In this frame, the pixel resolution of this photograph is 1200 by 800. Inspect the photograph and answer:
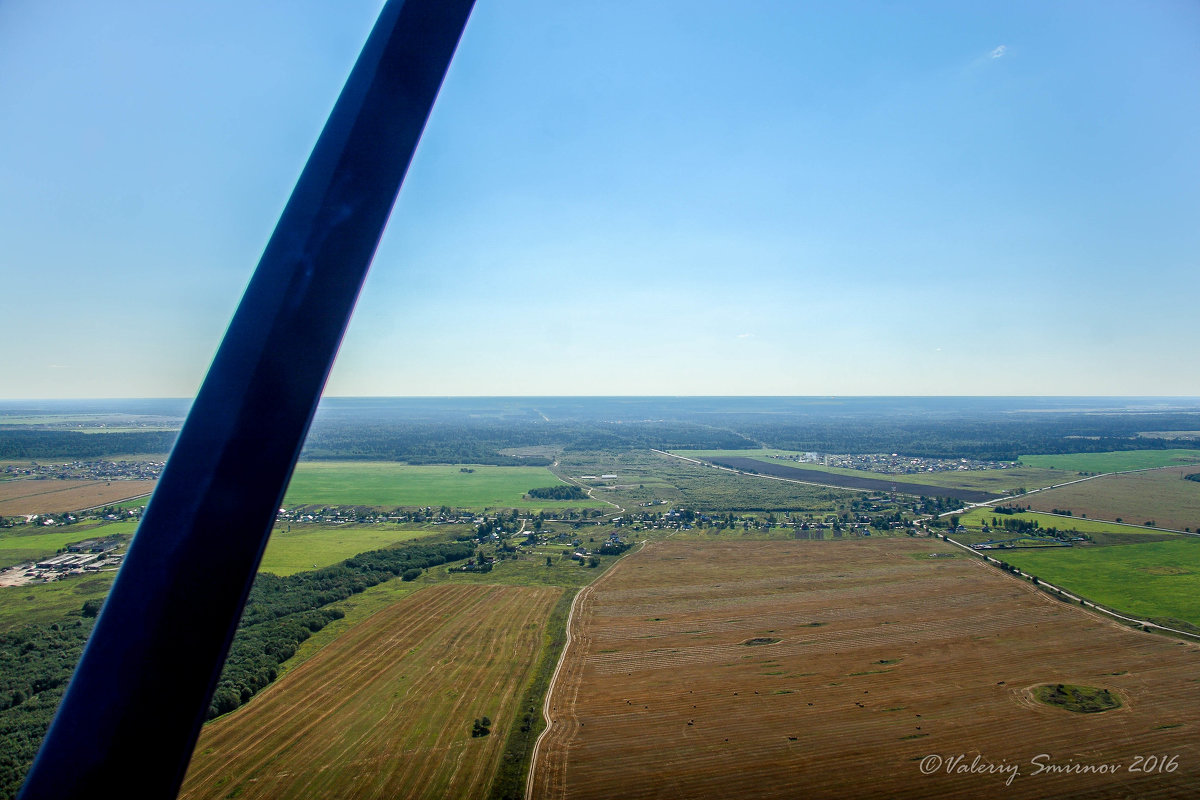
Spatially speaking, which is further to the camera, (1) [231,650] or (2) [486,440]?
(2) [486,440]

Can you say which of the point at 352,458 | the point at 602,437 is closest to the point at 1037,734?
the point at 352,458

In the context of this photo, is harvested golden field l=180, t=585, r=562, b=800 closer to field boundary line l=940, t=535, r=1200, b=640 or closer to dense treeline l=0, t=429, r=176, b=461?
field boundary line l=940, t=535, r=1200, b=640

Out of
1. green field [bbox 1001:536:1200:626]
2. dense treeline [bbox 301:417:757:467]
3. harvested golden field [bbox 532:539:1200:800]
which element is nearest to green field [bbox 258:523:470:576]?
harvested golden field [bbox 532:539:1200:800]

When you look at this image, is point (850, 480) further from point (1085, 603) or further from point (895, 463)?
point (1085, 603)

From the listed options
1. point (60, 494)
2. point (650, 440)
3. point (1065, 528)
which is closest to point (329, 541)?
point (60, 494)

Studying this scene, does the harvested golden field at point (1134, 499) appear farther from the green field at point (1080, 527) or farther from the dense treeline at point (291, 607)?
the dense treeline at point (291, 607)
